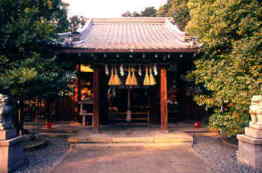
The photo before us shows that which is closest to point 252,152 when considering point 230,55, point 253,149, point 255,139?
point 253,149

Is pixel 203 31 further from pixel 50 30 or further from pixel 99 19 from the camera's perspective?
pixel 99 19

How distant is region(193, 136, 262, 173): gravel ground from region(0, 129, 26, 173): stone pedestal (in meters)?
5.41

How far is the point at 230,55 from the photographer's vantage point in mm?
6191

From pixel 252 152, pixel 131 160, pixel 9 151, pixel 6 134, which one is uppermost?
pixel 6 134

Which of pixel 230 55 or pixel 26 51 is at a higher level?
pixel 26 51

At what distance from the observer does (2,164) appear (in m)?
4.71

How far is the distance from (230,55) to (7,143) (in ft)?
23.4

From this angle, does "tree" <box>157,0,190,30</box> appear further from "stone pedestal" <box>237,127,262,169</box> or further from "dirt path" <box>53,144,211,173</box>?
"stone pedestal" <box>237,127,262,169</box>

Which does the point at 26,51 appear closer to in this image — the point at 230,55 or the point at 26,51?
the point at 26,51

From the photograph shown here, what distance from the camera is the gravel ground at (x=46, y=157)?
5086 mm

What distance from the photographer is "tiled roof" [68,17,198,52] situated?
7.25 m

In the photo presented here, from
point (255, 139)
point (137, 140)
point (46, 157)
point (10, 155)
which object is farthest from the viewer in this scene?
point (137, 140)

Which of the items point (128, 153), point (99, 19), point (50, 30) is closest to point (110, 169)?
point (128, 153)

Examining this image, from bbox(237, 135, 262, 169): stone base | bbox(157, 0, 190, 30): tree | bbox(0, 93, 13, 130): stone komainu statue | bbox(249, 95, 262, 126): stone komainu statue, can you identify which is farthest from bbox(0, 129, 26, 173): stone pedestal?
bbox(157, 0, 190, 30): tree
